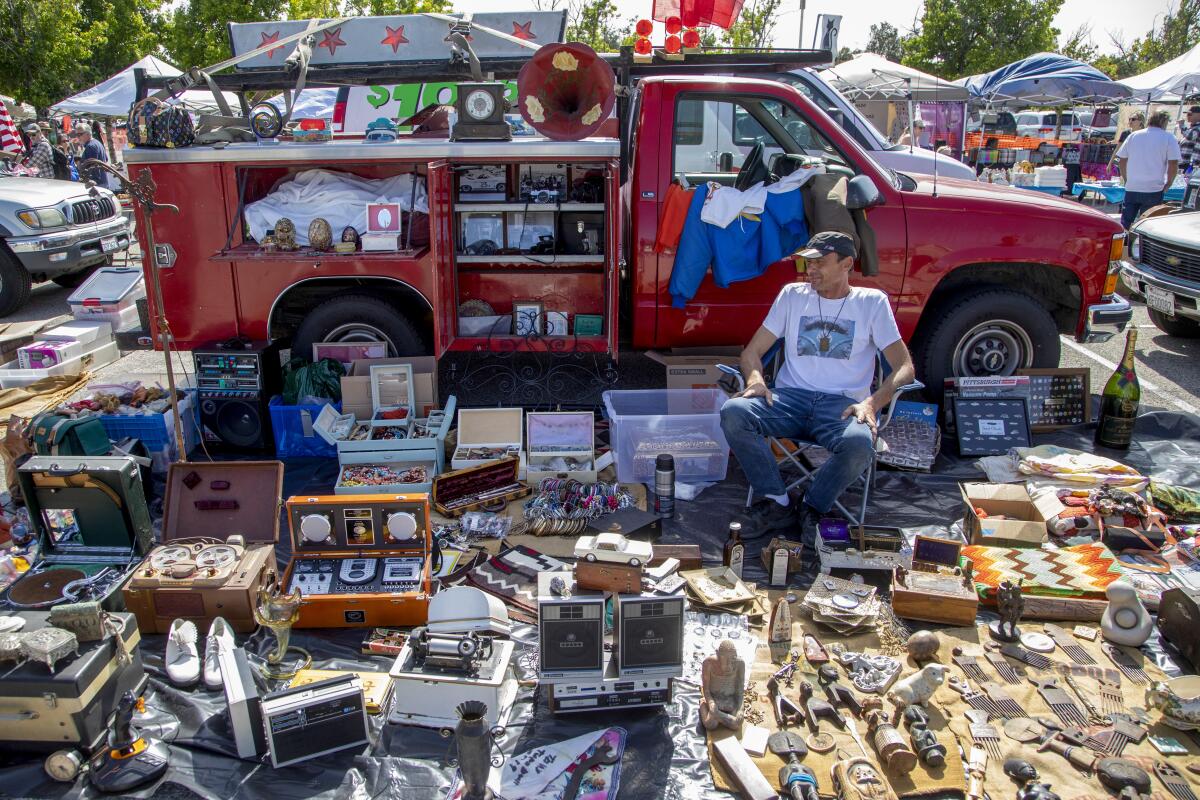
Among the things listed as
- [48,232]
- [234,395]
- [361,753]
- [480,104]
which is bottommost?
[361,753]

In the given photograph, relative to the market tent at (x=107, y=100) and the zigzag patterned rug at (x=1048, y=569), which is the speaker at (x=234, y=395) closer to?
the zigzag patterned rug at (x=1048, y=569)

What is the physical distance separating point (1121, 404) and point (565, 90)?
3.94 m

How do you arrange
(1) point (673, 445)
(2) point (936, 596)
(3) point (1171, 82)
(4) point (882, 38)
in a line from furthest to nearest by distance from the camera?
(4) point (882, 38), (3) point (1171, 82), (1) point (673, 445), (2) point (936, 596)

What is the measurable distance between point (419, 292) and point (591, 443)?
1.49 meters

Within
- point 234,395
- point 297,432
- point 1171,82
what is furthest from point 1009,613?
point 1171,82

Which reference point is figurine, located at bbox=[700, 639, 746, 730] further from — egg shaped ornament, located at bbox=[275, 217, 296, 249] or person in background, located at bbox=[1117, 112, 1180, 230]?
person in background, located at bbox=[1117, 112, 1180, 230]

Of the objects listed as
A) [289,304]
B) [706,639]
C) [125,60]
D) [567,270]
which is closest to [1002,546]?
[706,639]

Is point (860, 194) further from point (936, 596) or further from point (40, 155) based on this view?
point (40, 155)

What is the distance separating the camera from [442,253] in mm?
5219

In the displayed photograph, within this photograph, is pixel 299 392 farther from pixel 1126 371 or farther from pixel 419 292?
pixel 1126 371

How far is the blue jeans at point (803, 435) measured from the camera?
4039 mm

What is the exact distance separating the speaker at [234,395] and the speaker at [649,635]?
10.6ft

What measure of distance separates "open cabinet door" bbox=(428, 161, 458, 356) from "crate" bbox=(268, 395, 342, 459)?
872 mm

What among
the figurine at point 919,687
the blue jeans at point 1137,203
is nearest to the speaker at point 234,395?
the figurine at point 919,687
